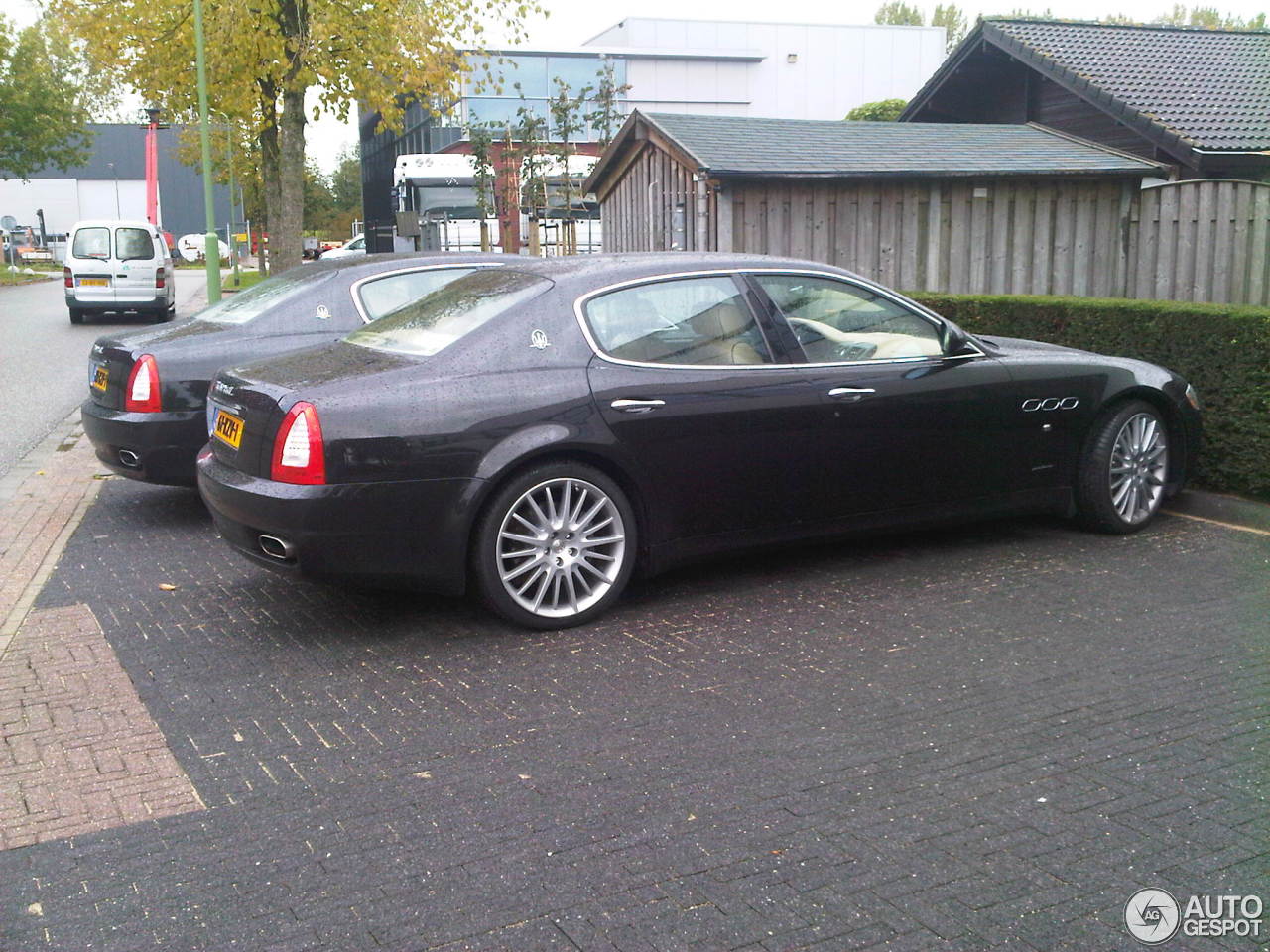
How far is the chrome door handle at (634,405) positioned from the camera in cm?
570

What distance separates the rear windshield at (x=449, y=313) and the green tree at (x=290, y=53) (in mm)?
13781

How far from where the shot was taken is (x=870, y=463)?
630 cm

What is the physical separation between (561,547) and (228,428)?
158cm

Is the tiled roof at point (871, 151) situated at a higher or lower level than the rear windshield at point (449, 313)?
higher

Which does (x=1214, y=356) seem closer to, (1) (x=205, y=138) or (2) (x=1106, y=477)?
(2) (x=1106, y=477)

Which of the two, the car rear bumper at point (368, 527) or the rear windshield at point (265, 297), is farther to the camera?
the rear windshield at point (265, 297)

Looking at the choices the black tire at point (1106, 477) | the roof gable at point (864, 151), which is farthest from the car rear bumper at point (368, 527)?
the roof gable at point (864, 151)

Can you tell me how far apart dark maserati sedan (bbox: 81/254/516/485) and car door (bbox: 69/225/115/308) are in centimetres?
1819

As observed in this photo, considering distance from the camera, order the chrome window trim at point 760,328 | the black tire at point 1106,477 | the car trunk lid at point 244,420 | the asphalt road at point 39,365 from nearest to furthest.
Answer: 1. the car trunk lid at point 244,420
2. the chrome window trim at point 760,328
3. the black tire at point 1106,477
4. the asphalt road at point 39,365

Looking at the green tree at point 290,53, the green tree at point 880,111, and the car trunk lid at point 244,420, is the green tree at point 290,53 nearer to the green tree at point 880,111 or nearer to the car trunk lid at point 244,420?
the car trunk lid at point 244,420

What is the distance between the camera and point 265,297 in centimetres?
825

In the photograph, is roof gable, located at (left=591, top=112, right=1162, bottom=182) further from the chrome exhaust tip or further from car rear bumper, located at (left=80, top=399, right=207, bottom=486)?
the chrome exhaust tip

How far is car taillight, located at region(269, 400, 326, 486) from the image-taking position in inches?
204

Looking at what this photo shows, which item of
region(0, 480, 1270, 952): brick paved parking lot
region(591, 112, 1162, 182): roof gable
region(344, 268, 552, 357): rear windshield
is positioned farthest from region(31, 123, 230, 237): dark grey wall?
region(0, 480, 1270, 952): brick paved parking lot
